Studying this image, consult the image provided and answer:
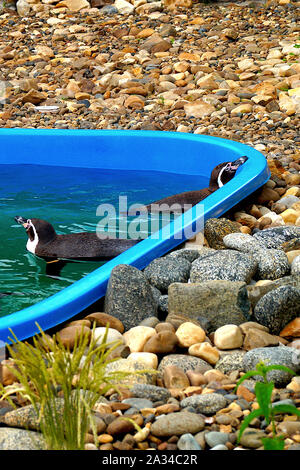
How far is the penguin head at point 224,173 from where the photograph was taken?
6113mm

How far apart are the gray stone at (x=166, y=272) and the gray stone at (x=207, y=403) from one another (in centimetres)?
139

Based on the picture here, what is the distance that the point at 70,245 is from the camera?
5.03 meters

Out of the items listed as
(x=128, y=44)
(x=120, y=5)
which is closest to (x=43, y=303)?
(x=128, y=44)

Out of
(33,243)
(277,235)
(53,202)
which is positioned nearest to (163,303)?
(277,235)

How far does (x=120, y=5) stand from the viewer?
1190 cm

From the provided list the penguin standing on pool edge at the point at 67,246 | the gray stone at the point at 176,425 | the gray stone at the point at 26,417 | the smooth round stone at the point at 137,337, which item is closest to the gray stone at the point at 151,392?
the gray stone at the point at 176,425

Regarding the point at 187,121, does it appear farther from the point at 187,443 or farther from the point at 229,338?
the point at 187,443

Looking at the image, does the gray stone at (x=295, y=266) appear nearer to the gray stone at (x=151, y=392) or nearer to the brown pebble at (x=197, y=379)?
the brown pebble at (x=197, y=379)

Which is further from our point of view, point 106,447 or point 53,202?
point 53,202

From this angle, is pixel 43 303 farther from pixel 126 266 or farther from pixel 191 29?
pixel 191 29

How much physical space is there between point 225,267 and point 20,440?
186 centimetres

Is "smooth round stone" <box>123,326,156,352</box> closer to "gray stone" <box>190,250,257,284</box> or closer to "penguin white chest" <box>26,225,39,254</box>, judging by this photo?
"gray stone" <box>190,250,257,284</box>

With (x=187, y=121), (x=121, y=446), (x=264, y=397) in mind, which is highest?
(x=264, y=397)

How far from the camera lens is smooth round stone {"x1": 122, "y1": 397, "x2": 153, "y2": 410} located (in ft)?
9.39
